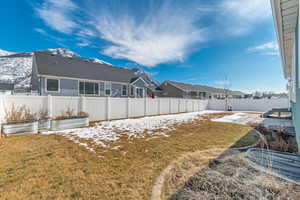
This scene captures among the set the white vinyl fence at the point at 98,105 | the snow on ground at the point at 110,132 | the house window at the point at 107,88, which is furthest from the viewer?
the house window at the point at 107,88

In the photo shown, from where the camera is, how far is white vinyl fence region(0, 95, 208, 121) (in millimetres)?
5965

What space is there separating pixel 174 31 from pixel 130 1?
4.02 meters

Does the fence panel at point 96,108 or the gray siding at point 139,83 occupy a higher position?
the gray siding at point 139,83

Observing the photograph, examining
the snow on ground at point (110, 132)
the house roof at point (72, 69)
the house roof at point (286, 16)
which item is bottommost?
the snow on ground at point (110, 132)

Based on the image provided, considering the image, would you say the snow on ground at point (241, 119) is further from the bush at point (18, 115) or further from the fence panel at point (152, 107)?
the bush at point (18, 115)

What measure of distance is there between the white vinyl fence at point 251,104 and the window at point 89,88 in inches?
667

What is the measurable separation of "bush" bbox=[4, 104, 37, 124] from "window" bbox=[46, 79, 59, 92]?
6160 mm

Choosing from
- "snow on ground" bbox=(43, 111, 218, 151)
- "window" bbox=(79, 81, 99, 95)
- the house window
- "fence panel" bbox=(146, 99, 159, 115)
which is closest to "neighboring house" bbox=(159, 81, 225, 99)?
"fence panel" bbox=(146, 99, 159, 115)

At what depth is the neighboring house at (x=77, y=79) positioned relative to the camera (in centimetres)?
1121

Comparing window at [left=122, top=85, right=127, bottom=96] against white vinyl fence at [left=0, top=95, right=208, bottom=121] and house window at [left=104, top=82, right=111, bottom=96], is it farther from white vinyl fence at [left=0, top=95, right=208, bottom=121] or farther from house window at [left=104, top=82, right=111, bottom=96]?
white vinyl fence at [left=0, top=95, right=208, bottom=121]

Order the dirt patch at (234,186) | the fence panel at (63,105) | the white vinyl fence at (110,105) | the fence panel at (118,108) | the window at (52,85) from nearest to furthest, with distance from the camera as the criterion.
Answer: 1. the dirt patch at (234,186)
2. the white vinyl fence at (110,105)
3. the fence panel at (63,105)
4. the fence panel at (118,108)
5. the window at (52,85)

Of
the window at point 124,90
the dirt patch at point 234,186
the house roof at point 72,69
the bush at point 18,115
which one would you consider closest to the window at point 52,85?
the house roof at point 72,69

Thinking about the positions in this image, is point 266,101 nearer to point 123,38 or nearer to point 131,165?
point 123,38

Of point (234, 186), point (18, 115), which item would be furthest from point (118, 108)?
point (234, 186)
